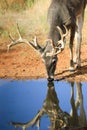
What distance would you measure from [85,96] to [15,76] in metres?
3.11

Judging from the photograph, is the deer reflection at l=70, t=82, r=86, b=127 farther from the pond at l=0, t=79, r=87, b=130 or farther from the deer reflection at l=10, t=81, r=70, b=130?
the deer reflection at l=10, t=81, r=70, b=130

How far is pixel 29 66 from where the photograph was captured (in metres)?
15.8

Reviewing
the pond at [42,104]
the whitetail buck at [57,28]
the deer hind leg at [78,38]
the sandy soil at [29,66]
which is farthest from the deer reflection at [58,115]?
the deer hind leg at [78,38]

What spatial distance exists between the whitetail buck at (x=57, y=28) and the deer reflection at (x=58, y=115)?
1.14 m

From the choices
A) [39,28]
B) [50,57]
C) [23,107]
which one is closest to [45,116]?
[23,107]

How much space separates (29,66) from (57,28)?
247 cm

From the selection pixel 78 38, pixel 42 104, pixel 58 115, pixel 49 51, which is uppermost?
pixel 78 38

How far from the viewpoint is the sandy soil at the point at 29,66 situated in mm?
14594

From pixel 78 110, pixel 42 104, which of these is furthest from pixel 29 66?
pixel 78 110

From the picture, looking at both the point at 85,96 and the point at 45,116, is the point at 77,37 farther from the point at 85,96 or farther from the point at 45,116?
the point at 45,116

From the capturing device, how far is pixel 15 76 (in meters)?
14.8

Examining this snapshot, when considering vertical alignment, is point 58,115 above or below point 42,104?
below

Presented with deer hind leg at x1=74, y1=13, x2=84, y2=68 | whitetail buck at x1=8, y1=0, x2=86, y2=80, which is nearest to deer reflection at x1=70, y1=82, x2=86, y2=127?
whitetail buck at x1=8, y1=0, x2=86, y2=80

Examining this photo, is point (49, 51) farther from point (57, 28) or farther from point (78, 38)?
point (78, 38)
